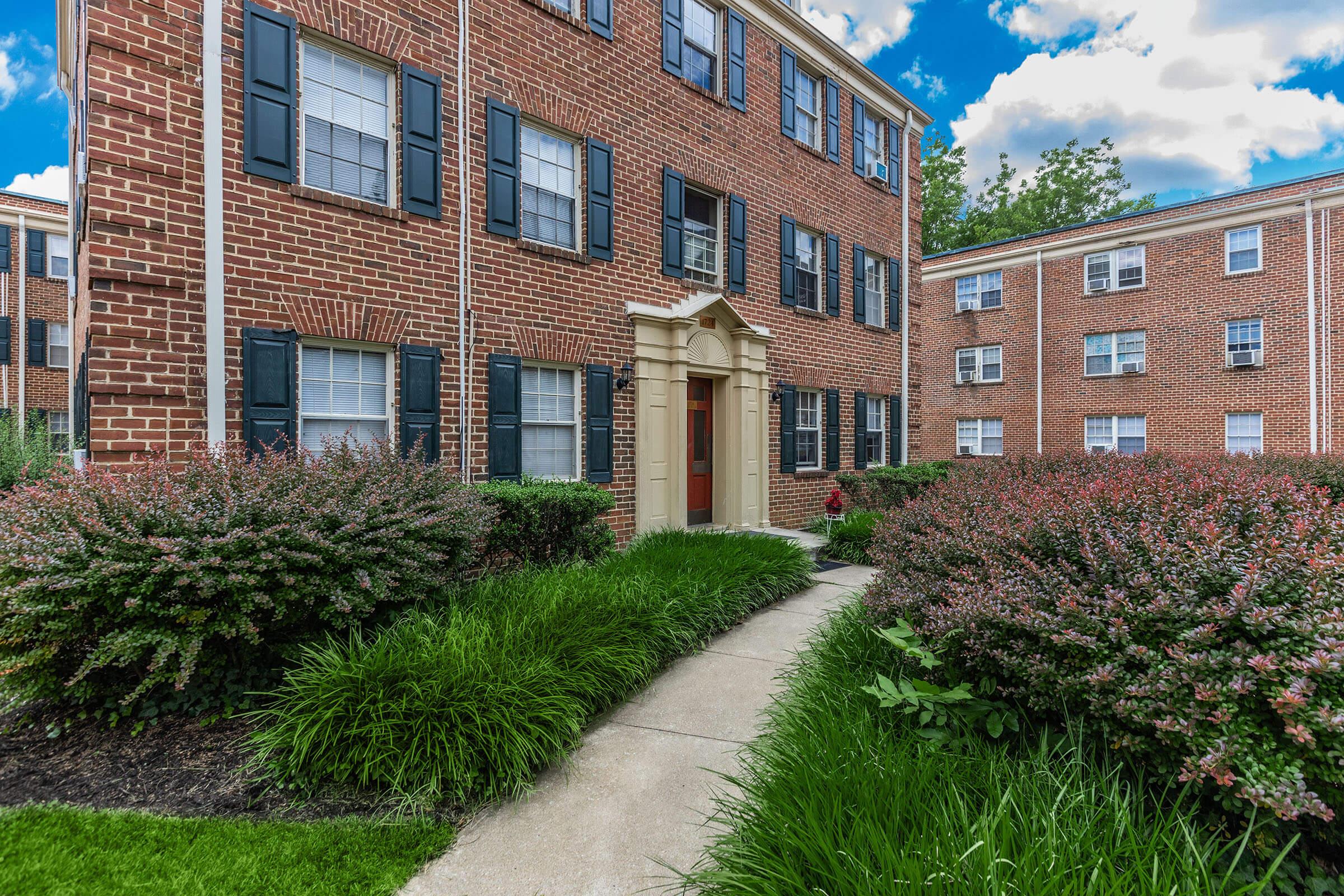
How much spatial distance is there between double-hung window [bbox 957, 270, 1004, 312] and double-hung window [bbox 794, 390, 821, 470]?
1323cm

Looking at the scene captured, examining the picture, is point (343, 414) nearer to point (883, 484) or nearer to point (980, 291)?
point (883, 484)

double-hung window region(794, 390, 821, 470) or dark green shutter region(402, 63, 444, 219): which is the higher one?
dark green shutter region(402, 63, 444, 219)

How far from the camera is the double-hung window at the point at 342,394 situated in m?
6.28

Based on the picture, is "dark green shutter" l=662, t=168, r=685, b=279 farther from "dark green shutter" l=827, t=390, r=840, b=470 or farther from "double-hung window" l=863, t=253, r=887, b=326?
"double-hung window" l=863, t=253, r=887, b=326

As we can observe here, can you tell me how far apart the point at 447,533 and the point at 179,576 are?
1591 millimetres

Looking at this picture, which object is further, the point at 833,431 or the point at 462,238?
the point at 833,431

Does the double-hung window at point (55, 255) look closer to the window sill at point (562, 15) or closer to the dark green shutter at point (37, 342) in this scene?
the dark green shutter at point (37, 342)

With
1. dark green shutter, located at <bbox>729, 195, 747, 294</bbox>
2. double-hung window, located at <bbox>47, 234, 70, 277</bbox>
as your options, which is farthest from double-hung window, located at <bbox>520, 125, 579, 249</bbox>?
double-hung window, located at <bbox>47, 234, 70, 277</bbox>

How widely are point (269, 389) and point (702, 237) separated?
657 cm

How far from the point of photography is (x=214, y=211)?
571cm

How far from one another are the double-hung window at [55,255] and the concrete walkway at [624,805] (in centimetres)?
2387

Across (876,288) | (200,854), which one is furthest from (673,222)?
(200,854)

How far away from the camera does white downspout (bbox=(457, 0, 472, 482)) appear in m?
7.18

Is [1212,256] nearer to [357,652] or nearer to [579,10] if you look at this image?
[579,10]
